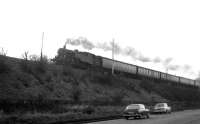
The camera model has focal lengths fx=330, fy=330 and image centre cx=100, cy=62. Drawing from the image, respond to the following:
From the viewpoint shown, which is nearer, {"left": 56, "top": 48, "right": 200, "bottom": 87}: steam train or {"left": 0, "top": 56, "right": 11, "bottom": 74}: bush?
{"left": 0, "top": 56, "right": 11, "bottom": 74}: bush

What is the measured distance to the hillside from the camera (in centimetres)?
2853

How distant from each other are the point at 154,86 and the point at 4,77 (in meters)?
39.2

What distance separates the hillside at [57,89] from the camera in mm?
28534

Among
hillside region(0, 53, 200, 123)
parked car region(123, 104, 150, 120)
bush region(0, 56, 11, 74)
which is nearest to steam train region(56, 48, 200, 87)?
hillside region(0, 53, 200, 123)

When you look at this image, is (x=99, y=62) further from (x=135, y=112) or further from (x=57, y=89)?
(x=135, y=112)

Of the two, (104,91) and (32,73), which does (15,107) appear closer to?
(32,73)

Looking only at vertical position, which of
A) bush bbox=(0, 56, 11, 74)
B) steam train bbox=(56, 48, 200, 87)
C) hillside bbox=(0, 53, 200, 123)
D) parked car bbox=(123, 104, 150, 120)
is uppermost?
steam train bbox=(56, 48, 200, 87)

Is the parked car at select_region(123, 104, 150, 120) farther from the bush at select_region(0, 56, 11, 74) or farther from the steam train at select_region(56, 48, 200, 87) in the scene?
the steam train at select_region(56, 48, 200, 87)

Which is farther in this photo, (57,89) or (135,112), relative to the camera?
(57,89)

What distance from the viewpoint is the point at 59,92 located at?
3609 centimetres

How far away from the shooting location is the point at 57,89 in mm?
36500

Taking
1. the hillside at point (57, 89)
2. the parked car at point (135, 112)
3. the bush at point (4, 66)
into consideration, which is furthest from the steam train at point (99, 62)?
the parked car at point (135, 112)

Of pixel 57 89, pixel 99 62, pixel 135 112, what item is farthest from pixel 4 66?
pixel 99 62

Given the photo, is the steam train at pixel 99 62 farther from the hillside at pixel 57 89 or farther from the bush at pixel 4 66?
the bush at pixel 4 66
